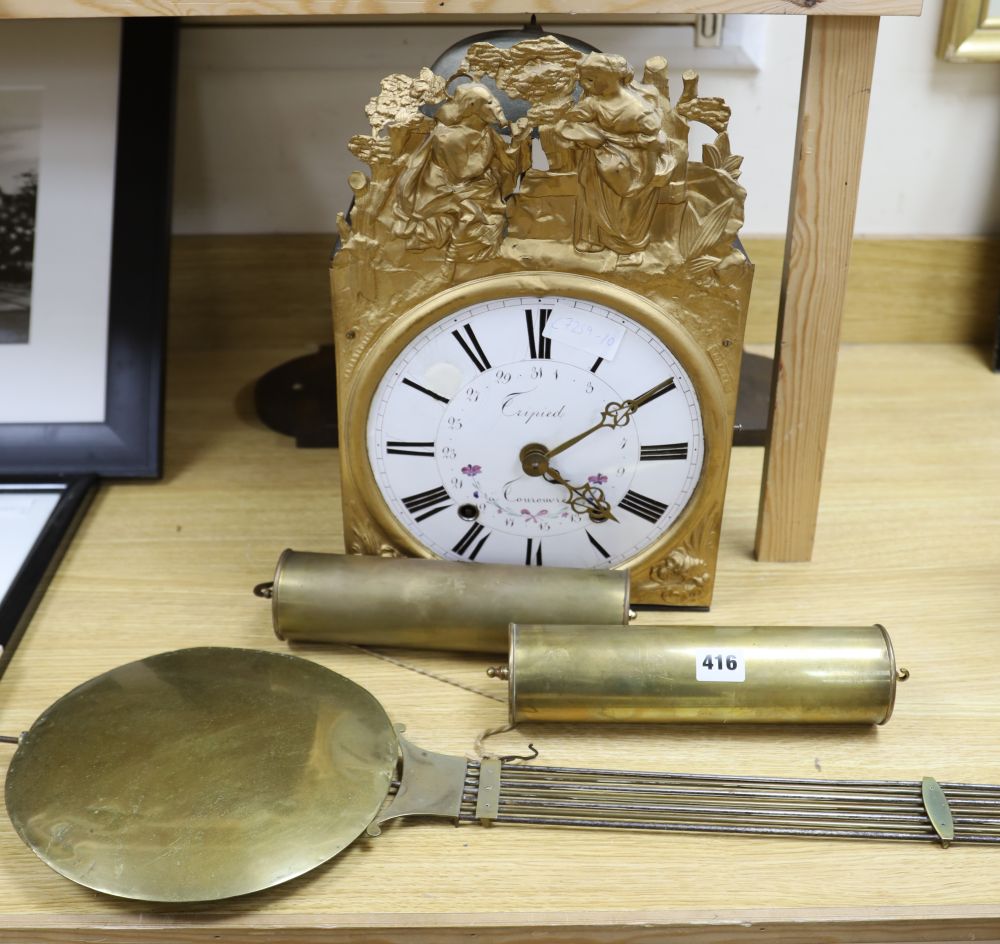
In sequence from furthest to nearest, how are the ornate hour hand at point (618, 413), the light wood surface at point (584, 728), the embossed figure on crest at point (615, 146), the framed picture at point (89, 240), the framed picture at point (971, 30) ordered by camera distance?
1. the framed picture at point (971, 30)
2. the framed picture at point (89, 240)
3. the ornate hour hand at point (618, 413)
4. the embossed figure on crest at point (615, 146)
5. the light wood surface at point (584, 728)

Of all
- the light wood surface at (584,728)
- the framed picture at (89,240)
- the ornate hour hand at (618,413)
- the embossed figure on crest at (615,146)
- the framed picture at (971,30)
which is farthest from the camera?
the framed picture at (971,30)

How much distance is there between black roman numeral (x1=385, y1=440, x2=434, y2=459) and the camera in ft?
3.38

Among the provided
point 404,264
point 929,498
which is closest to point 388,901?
point 404,264

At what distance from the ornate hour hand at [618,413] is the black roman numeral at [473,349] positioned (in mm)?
95

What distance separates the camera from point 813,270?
1022 mm

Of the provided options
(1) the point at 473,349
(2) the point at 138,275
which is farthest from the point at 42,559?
(1) the point at 473,349

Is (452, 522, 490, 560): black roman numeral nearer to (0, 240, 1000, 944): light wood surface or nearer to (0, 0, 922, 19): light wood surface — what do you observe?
(0, 240, 1000, 944): light wood surface

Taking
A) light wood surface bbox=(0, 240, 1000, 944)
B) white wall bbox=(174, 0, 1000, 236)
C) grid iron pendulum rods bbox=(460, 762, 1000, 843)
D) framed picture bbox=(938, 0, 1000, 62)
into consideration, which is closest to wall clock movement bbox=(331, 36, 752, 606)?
light wood surface bbox=(0, 240, 1000, 944)

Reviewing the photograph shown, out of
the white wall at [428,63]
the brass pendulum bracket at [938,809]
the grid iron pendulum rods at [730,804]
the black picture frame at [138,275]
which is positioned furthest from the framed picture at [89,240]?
the brass pendulum bracket at [938,809]

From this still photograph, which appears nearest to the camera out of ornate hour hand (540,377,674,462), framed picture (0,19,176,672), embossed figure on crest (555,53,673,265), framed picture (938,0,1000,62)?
embossed figure on crest (555,53,673,265)

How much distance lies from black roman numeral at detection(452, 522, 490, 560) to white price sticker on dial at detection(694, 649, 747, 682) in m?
0.23

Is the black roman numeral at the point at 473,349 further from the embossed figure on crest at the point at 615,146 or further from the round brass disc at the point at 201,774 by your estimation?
the round brass disc at the point at 201,774

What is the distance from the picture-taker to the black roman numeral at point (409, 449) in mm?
1029

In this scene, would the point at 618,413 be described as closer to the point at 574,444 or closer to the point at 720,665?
the point at 574,444
